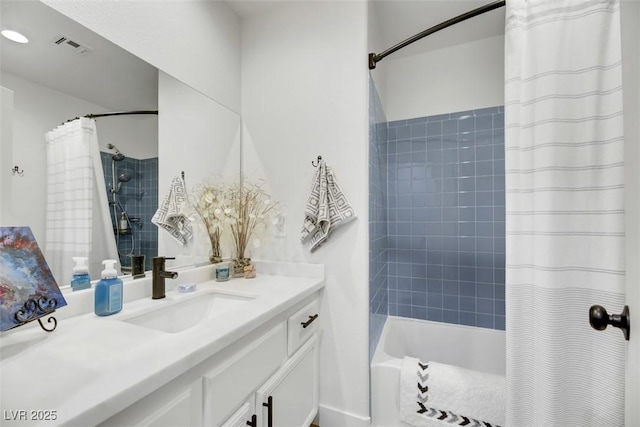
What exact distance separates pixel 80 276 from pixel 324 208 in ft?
3.40

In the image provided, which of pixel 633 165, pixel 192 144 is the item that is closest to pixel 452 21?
pixel 633 165

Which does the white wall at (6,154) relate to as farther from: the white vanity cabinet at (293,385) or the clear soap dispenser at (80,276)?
the white vanity cabinet at (293,385)

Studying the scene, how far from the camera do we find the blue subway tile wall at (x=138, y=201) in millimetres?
1168

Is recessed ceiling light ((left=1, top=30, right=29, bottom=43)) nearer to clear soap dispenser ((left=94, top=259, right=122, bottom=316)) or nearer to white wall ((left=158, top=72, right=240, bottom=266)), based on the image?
white wall ((left=158, top=72, right=240, bottom=266))

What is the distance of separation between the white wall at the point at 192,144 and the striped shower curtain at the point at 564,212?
4.93 ft

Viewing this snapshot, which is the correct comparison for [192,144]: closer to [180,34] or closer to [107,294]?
[180,34]

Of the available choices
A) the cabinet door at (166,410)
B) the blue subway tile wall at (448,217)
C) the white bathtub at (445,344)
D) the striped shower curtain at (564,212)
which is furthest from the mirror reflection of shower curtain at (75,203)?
the blue subway tile wall at (448,217)

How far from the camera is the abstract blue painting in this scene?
0.74 meters

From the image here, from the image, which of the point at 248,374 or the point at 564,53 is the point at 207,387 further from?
the point at 564,53

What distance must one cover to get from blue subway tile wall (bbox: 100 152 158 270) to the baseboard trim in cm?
121

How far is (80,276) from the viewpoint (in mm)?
1004

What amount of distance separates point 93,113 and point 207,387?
106cm

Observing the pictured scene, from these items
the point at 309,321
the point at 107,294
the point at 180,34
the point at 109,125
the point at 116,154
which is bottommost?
the point at 309,321

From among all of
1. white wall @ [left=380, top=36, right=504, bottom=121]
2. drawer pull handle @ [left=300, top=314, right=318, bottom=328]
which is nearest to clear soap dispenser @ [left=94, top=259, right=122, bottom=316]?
drawer pull handle @ [left=300, top=314, right=318, bottom=328]
